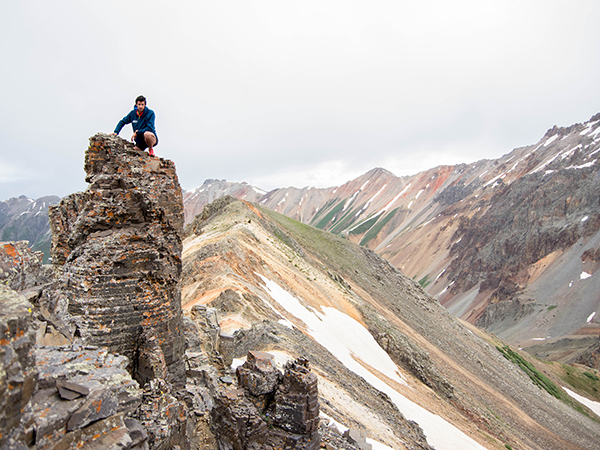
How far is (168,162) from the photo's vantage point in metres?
9.65

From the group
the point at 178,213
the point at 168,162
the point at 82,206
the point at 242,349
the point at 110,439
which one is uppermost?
the point at 168,162

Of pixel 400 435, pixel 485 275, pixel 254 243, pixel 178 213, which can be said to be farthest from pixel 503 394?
pixel 485 275

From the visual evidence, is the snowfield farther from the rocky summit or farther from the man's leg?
the man's leg

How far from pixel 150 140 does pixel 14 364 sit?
6.96m

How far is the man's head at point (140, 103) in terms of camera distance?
29.9 feet

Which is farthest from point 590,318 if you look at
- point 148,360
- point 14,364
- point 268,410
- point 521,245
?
point 14,364

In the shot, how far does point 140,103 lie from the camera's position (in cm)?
920

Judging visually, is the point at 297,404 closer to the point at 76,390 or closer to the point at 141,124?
the point at 76,390

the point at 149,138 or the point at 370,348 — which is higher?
the point at 149,138

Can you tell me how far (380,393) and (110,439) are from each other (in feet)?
70.7

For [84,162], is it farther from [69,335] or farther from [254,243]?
[254,243]

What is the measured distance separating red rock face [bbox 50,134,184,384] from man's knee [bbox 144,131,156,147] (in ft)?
1.42

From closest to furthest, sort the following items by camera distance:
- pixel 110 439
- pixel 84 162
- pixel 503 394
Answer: pixel 110 439 < pixel 84 162 < pixel 503 394

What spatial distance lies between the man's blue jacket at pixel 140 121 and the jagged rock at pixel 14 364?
6.46 metres
